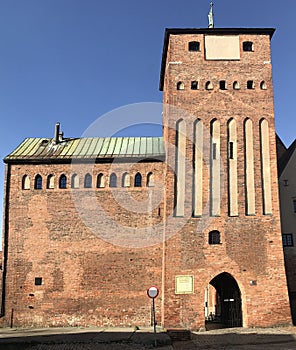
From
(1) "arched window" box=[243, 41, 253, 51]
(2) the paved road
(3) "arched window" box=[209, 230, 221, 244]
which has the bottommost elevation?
(2) the paved road

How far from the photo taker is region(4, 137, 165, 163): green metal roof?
77.3ft

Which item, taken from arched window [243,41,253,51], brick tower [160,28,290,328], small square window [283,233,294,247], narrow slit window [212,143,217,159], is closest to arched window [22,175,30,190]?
brick tower [160,28,290,328]

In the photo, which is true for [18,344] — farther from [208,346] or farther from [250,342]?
[250,342]

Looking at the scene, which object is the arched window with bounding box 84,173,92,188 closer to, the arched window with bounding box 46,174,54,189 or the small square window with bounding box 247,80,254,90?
the arched window with bounding box 46,174,54,189

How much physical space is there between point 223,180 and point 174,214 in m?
3.07

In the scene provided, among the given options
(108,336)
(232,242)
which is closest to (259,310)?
(232,242)

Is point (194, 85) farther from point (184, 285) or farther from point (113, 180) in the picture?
point (184, 285)

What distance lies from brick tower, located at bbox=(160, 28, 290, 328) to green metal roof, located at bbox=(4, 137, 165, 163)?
9.22 ft

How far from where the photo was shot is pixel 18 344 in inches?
628

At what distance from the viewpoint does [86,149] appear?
24.7 meters

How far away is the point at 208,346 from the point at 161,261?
671 cm

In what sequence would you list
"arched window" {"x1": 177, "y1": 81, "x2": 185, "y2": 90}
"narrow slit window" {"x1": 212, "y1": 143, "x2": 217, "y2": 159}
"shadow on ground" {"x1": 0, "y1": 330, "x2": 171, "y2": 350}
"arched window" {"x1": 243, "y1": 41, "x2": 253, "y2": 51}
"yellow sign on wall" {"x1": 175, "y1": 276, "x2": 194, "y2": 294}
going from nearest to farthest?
"shadow on ground" {"x1": 0, "y1": 330, "x2": 171, "y2": 350} < "yellow sign on wall" {"x1": 175, "y1": 276, "x2": 194, "y2": 294} < "narrow slit window" {"x1": 212, "y1": 143, "x2": 217, "y2": 159} < "arched window" {"x1": 177, "y1": 81, "x2": 185, "y2": 90} < "arched window" {"x1": 243, "y1": 41, "x2": 253, "y2": 51}

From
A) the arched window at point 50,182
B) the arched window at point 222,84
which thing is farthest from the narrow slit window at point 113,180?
the arched window at point 222,84

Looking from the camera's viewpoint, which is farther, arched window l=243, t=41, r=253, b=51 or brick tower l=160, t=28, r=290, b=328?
arched window l=243, t=41, r=253, b=51
